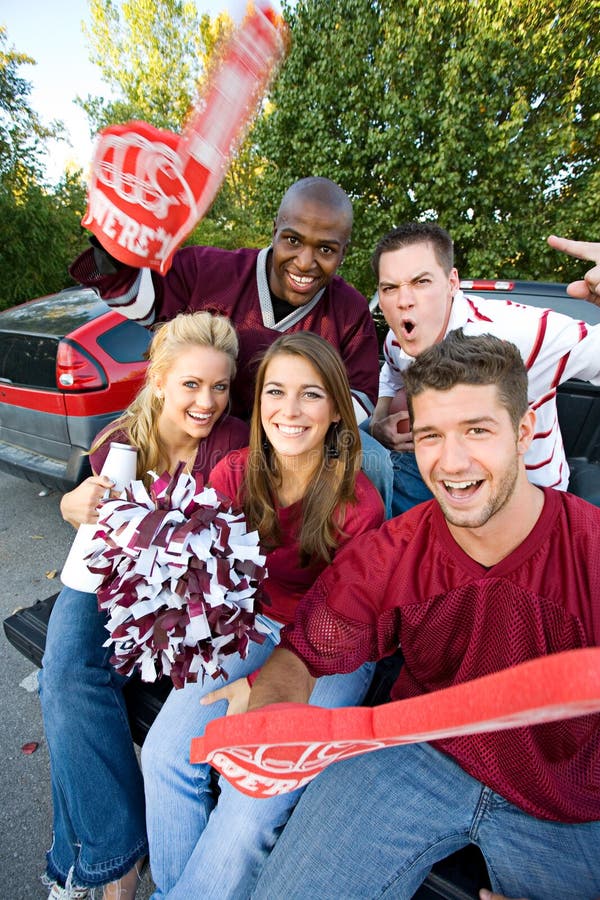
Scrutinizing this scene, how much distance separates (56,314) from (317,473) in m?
2.96

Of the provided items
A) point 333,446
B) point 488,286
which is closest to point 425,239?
point 333,446

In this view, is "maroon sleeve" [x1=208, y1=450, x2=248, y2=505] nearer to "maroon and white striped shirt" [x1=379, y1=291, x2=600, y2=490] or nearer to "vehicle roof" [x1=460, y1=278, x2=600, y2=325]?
"maroon and white striped shirt" [x1=379, y1=291, x2=600, y2=490]

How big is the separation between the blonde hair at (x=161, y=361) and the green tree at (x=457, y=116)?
6.55 metres

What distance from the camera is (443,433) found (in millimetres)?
1324

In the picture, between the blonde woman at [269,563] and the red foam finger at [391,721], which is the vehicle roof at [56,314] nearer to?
the blonde woman at [269,563]

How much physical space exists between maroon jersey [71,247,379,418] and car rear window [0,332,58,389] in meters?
1.55

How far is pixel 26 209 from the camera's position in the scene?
7297 millimetres

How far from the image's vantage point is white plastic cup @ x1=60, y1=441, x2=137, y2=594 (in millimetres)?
1545

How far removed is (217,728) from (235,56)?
1740 millimetres

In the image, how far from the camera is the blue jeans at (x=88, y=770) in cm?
148

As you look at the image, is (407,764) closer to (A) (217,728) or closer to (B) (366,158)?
(A) (217,728)

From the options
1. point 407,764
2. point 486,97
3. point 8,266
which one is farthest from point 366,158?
point 407,764

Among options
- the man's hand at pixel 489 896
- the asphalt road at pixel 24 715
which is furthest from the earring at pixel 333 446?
the asphalt road at pixel 24 715

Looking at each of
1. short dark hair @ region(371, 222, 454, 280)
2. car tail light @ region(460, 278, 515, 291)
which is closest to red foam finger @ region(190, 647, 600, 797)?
short dark hair @ region(371, 222, 454, 280)
